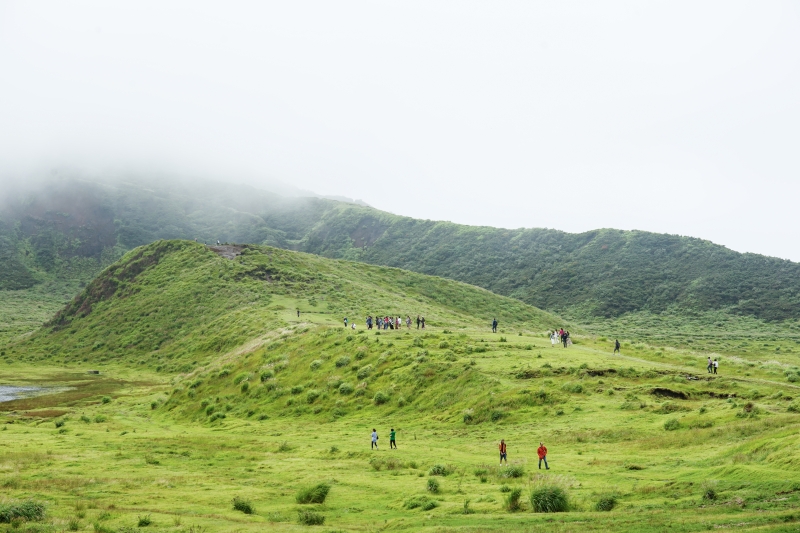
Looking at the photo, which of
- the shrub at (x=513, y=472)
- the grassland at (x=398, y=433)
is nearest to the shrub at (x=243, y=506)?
the grassland at (x=398, y=433)

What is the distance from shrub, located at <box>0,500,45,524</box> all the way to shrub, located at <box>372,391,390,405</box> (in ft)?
96.1

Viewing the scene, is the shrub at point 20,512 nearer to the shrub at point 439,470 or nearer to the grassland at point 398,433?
the grassland at point 398,433

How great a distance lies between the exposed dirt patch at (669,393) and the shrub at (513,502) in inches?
877

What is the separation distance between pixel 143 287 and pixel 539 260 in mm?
120917

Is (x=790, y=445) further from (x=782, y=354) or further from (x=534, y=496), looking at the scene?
(x=782, y=354)

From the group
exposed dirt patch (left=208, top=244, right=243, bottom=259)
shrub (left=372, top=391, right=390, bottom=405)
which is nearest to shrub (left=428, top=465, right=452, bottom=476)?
shrub (left=372, top=391, right=390, bottom=405)

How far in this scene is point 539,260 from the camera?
628ft

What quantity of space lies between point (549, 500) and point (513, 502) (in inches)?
55.7

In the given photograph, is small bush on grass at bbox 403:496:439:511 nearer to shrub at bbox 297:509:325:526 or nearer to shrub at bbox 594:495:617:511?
shrub at bbox 297:509:325:526

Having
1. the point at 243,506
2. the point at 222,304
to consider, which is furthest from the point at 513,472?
the point at 222,304

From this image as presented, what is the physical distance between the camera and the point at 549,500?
21.4 m

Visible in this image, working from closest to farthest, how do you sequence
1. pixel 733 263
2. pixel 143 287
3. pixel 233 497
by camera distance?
pixel 233 497, pixel 143 287, pixel 733 263

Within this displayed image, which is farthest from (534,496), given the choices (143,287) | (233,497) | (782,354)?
(143,287)

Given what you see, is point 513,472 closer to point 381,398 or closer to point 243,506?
point 243,506
